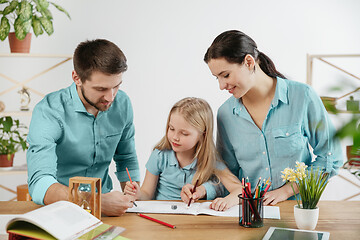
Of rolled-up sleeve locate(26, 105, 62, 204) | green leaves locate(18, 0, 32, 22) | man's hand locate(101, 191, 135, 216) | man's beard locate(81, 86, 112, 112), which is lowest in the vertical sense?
man's hand locate(101, 191, 135, 216)

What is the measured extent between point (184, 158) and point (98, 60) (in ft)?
2.10

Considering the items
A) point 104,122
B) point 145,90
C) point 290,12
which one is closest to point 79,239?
point 104,122

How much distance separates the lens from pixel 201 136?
1935 mm

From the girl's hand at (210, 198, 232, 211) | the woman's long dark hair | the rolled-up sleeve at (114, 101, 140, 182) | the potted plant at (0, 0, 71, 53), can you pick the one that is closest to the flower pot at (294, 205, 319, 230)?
the girl's hand at (210, 198, 232, 211)

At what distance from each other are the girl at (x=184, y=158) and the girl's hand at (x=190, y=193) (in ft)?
0.23

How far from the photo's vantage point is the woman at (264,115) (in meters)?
1.65

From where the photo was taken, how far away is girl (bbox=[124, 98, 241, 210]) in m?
1.80

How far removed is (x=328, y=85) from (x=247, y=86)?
58.9 inches

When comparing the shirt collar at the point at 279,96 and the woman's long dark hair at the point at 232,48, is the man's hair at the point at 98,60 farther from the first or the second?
the shirt collar at the point at 279,96

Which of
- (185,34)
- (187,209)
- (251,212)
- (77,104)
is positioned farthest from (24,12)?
(251,212)

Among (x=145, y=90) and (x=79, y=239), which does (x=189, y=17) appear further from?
(x=79, y=239)

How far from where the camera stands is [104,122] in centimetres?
185

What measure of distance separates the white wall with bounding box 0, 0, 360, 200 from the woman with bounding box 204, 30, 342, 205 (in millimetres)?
1899

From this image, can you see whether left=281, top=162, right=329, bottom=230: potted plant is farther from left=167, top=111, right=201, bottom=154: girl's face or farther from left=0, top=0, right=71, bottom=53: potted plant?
left=0, top=0, right=71, bottom=53: potted plant
